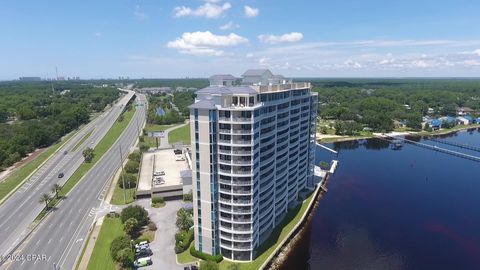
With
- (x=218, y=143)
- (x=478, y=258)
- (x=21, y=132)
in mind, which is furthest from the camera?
(x=21, y=132)

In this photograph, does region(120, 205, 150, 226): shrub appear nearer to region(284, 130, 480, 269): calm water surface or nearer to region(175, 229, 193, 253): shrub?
region(175, 229, 193, 253): shrub

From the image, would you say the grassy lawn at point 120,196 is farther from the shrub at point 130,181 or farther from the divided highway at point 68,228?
the divided highway at point 68,228

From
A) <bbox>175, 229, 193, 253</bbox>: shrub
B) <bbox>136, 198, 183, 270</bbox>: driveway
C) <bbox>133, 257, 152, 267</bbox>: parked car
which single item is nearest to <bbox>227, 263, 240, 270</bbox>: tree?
<bbox>136, 198, 183, 270</bbox>: driveway

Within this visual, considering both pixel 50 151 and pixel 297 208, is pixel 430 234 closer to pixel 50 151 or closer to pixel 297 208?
pixel 297 208

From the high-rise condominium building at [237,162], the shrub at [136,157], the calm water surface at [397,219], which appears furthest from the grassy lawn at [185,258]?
the shrub at [136,157]

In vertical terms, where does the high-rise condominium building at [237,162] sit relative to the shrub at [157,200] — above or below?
above

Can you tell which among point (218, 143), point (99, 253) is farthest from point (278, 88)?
point (99, 253)
